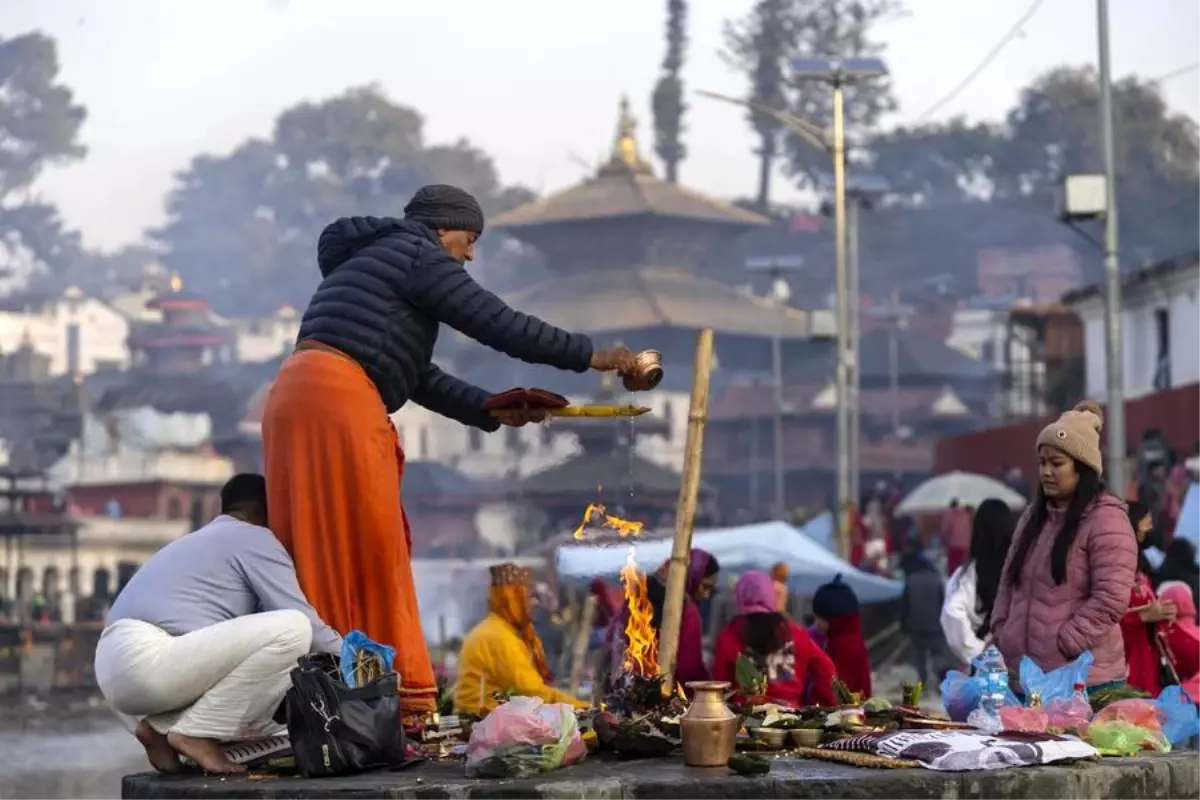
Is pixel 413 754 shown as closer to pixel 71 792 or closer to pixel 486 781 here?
pixel 486 781

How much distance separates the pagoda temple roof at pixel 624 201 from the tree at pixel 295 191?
21463mm

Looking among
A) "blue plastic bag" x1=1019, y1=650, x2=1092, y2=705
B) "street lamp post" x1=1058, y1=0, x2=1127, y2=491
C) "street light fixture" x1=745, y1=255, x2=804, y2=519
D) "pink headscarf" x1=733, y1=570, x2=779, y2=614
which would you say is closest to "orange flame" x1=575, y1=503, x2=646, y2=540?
"blue plastic bag" x1=1019, y1=650, x2=1092, y2=705

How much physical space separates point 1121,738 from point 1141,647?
2.10 meters

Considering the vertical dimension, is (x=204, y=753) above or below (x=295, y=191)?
below

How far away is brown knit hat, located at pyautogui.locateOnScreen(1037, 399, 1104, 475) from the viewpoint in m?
8.10

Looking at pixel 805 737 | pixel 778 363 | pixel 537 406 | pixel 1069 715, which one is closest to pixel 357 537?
pixel 537 406

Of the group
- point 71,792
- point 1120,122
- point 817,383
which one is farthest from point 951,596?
point 1120,122

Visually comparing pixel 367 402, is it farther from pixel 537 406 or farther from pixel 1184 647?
pixel 1184 647

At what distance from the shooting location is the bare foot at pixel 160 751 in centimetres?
695

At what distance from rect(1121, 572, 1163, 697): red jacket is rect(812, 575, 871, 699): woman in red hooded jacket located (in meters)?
2.14

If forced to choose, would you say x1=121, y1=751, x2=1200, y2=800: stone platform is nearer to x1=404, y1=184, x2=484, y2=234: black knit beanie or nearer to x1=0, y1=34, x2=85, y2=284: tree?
x1=404, y1=184, x2=484, y2=234: black knit beanie

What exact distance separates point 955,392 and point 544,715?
70031 millimetres

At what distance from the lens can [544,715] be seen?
22.2 feet

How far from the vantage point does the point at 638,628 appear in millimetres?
7992
